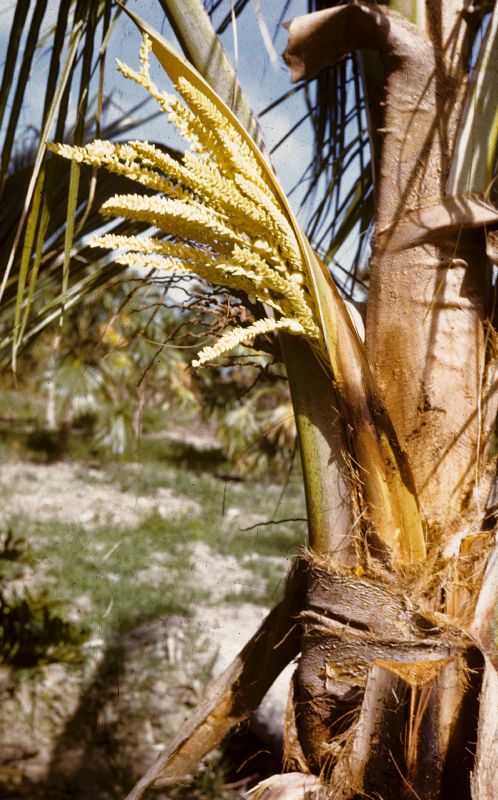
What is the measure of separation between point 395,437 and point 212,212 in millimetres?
367

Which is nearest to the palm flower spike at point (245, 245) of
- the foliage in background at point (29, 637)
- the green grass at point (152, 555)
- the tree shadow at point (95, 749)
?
the foliage in background at point (29, 637)

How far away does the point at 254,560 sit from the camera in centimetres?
522

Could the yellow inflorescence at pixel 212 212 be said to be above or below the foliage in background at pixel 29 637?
above

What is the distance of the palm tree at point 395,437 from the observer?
879mm

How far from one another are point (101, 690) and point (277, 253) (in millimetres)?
2660

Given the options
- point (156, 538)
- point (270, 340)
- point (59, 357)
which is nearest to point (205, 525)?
point (156, 538)

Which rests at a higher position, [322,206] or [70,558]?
[322,206]

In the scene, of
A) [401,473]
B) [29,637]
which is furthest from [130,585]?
[401,473]

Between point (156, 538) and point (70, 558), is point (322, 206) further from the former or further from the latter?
point (156, 538)

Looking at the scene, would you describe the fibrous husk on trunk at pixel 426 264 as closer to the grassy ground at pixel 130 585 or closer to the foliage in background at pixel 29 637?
the grassy ground at pixel 130 585

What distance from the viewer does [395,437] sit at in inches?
38.1

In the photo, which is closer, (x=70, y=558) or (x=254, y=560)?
(x=70, y=558)

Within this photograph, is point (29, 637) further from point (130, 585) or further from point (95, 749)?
point (130, 585)

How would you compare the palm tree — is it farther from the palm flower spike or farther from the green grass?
the green grass
